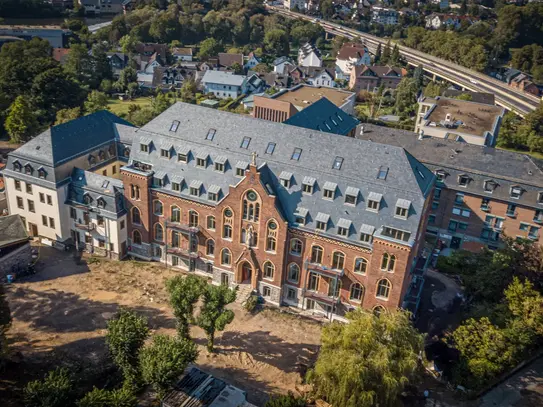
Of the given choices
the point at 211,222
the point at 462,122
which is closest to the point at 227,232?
the point at 211,222

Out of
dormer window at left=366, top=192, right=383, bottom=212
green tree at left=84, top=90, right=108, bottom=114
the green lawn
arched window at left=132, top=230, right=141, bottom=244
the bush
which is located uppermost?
dormer window at left=366, top=192, right=383, bottom=212

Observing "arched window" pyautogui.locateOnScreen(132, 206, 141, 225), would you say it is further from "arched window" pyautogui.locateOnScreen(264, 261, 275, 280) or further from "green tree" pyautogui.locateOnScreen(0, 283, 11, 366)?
"green tree" pyautogui.locateOnScreen(0, 283, 11, 366)

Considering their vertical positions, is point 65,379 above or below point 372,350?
below

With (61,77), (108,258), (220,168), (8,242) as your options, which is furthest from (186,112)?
(61,77)

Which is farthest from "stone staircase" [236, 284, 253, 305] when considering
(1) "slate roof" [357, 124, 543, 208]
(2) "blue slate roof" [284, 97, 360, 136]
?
(1) "slate roof" [357, 124, 543, 208]

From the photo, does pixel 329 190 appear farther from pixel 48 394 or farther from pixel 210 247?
pixel 48 394

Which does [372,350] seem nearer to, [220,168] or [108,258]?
[220,168]
